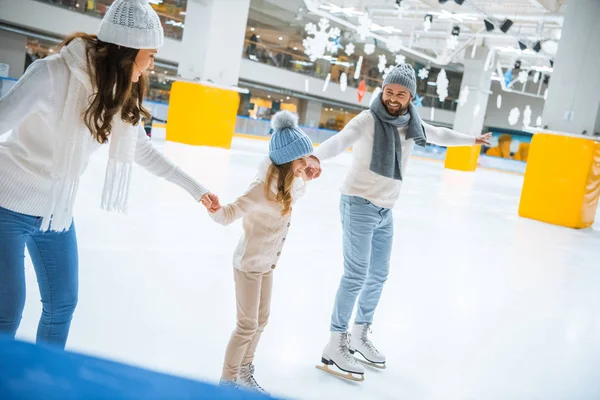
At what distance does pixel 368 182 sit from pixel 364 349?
746 mm

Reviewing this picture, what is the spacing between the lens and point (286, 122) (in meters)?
1.96

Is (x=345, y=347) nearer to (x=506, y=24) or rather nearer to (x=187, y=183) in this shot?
(x=187, y=183)

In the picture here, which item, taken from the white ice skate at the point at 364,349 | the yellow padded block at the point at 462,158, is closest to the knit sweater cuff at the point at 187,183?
the white ice skate at the point at 364,349

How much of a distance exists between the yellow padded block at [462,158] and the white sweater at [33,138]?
764 inches

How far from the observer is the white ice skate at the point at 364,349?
8.09 ft

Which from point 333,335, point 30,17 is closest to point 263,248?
point 333,335

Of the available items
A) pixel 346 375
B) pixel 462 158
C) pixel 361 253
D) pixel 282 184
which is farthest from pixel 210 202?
pixel 462 158

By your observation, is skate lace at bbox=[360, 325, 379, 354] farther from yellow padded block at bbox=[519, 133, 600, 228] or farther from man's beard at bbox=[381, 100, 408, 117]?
yellow padded block at bbox=[519, 133, 600, 228]

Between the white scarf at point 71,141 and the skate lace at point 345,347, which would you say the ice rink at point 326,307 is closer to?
the skate lace at point 345,347

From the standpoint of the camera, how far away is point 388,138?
2.35 m

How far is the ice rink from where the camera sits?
7.54ft

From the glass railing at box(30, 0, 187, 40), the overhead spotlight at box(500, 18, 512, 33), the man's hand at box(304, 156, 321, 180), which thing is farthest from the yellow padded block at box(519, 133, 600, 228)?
the glass railing at box(30, 0, 187, 40)

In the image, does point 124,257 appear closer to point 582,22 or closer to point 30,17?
point 582,22

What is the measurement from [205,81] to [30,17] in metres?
9.29
